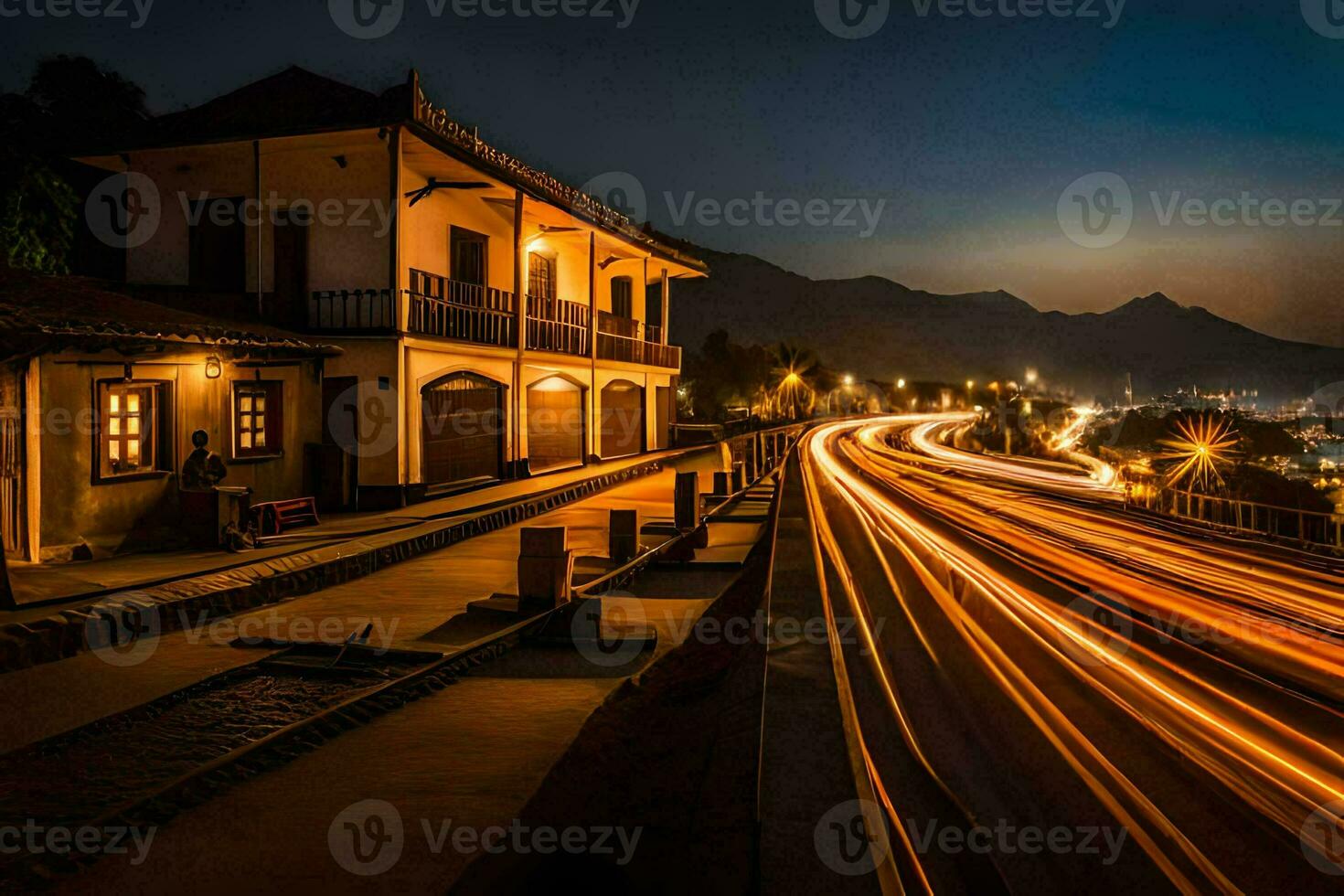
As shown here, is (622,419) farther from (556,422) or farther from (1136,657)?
(1136,657)

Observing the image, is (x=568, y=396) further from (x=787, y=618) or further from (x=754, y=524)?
(x=787, y=618)

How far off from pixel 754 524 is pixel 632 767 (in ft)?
43.5

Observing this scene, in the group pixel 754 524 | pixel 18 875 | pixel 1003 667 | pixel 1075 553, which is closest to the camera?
pixel 18 875

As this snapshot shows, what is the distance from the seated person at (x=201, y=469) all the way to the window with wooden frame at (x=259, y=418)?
5.21 ft

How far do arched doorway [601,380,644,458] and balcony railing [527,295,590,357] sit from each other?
2.74 meters

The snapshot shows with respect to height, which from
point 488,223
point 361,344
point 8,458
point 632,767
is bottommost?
point 632,767

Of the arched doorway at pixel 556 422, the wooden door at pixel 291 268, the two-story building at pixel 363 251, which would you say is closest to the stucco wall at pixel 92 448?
the two-story building at pixel 363 251

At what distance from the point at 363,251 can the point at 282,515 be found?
662 cm

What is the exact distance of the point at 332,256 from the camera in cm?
1906

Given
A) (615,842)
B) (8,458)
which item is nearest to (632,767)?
(615,842)

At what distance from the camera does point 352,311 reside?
Result: 1902cm

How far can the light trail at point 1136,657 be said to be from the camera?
5598 mm

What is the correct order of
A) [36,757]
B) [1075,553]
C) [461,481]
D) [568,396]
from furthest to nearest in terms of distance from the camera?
[568,396] < [461,481] < [1075,553] < [36,757]

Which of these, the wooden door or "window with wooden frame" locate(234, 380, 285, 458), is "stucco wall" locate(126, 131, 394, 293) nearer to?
the wooden door
